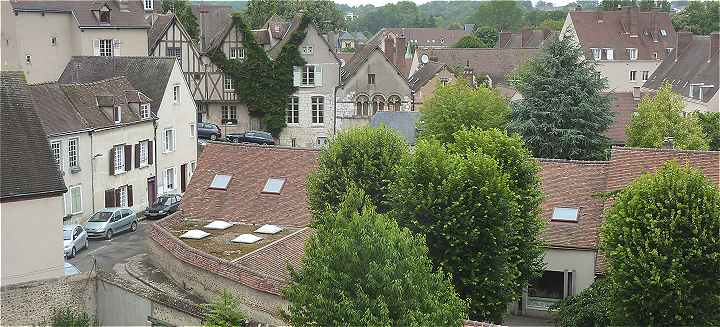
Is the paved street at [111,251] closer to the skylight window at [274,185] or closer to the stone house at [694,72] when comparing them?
the skylight window at [274,185]

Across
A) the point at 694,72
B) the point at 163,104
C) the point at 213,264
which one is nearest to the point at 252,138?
the point at 163,104

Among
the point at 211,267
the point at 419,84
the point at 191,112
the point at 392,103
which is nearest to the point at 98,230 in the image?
the point at 211,267

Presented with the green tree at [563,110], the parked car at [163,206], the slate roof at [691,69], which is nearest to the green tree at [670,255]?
the green tree at [563,110]

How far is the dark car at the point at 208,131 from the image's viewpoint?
63469 millimetres

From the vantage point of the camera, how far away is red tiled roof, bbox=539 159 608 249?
100 feet

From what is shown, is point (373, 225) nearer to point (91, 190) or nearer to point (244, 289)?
point (244, 289)

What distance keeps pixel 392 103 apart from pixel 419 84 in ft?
35.7

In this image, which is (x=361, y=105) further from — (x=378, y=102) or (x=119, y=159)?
(x=119, y=159)

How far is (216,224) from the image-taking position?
34.6 meters

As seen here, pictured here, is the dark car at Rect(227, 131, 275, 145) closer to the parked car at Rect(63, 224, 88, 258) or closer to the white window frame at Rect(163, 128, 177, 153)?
the white window frame at Rect(163, 128, 177, 153)

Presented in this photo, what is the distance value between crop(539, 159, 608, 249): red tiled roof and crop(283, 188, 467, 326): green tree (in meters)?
10.7

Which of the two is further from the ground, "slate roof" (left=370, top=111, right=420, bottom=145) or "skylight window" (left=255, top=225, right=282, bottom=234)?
"slate roof" (left=370, top=111, right=420, bottom=145)

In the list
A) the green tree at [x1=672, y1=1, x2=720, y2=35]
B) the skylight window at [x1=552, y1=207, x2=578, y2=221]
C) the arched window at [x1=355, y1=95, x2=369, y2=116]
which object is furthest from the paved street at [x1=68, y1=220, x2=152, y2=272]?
the green tree at [x1=672, y1=1, x2=720, y2=35]

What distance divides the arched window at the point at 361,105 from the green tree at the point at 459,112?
19072mm
